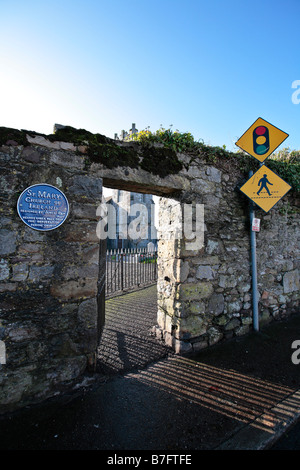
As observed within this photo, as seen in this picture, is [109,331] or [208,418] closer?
[208,418]

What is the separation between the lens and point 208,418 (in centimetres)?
219

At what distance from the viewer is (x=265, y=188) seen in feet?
12.9

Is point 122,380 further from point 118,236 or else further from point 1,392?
point 118,236

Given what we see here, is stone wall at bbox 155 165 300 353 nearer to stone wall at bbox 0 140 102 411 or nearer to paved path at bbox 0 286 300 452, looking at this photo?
paved path at bbox 0 286 300 452

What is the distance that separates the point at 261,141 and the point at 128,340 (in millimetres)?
4269

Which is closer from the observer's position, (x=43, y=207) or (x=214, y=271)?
(x=43, y=207)

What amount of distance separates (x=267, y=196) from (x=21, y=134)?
383 centimetres

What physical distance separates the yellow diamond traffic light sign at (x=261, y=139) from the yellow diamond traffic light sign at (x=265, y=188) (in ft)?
0.94

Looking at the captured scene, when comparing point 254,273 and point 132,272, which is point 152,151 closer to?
point 254,273

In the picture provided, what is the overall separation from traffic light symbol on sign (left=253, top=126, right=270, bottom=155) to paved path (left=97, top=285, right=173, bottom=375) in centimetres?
378

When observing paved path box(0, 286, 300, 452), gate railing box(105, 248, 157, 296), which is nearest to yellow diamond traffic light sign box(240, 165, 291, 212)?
paved path box(0, 286, 300, 452)

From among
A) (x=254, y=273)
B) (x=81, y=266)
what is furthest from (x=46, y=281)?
(x=254, y=273)

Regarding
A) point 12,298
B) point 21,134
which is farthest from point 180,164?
point 12,298

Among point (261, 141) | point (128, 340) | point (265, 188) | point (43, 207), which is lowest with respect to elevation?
point (128, 340)
